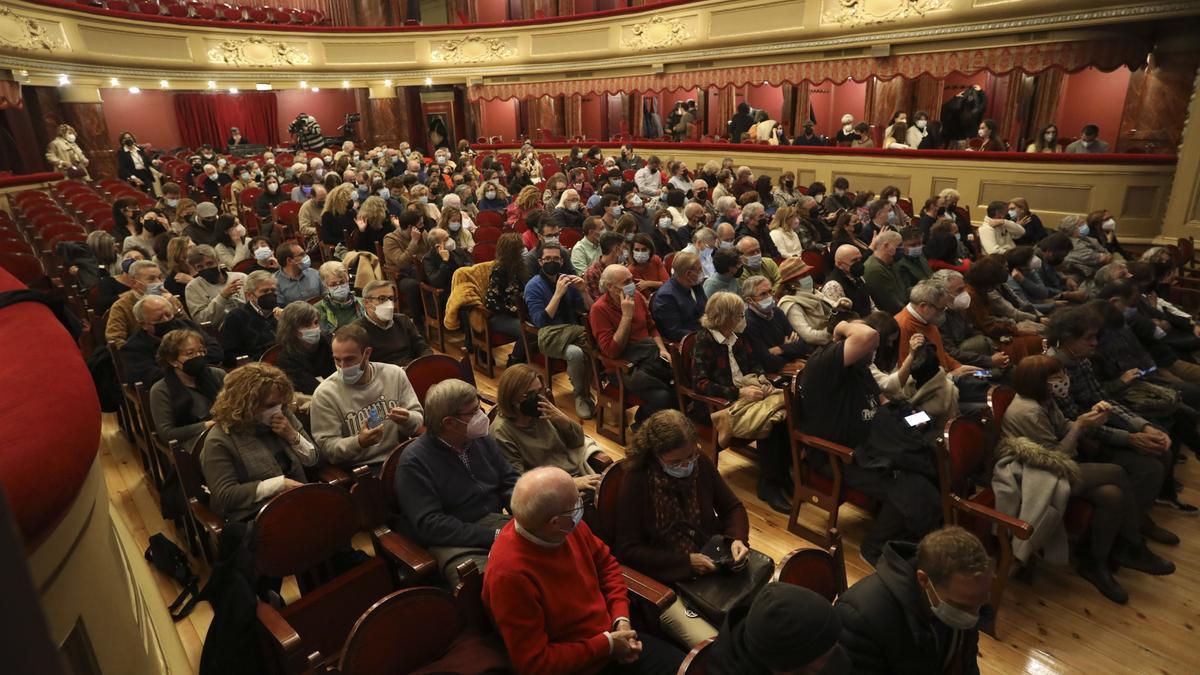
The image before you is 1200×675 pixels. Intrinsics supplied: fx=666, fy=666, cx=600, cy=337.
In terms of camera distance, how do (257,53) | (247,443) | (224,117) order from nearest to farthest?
(247,443), (257,53), (224,117)

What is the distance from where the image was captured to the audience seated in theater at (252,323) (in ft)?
14.2

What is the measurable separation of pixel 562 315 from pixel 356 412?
219cm

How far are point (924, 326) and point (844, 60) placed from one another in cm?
874

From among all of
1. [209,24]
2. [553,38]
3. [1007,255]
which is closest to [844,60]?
[1007,255]

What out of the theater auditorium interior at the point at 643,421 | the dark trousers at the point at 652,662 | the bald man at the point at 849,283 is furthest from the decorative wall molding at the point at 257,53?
the dark trousers at the point at 652,662

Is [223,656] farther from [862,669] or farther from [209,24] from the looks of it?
[209,24]

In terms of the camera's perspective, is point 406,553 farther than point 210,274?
No

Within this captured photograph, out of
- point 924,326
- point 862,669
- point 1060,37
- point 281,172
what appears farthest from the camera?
point 281,172

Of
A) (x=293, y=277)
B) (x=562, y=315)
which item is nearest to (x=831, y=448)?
(x=562, y=315)

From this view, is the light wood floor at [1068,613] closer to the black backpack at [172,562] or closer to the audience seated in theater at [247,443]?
the black backpack at [172,562]

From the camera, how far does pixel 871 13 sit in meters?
10.5

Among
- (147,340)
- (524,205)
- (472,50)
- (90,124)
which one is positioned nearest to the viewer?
(147,340)

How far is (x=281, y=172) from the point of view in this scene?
12.9 m

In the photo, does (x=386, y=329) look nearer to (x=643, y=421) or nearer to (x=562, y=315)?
(x=562, y=315)
